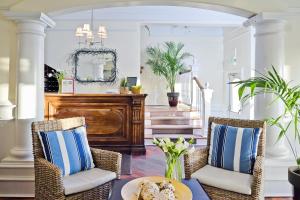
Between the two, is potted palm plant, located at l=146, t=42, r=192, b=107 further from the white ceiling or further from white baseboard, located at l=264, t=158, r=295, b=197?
white baseboard, located at l=264, t=158, r=295, b=197

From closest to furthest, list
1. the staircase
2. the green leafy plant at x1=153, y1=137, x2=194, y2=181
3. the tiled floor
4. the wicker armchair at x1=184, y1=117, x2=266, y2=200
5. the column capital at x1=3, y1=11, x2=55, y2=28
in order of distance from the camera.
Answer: the green leafy plant at x1=153, y1=137, x2=194, y2=181, the wicker armchair at x1=184, y1=117, x2=266, y2=200, the column capital at x1=3, y1=11, x2=55, y2=28, the tiled floor, the staircase

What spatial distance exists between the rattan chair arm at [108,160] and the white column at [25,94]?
980mm

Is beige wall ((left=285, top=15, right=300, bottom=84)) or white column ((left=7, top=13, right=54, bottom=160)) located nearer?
white column ((left=7, top=13, right=54, bottom=160))

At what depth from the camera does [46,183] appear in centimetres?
261

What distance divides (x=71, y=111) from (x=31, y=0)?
2.43 meters

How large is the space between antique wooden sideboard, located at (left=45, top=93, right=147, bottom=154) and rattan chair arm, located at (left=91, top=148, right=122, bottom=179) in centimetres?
248

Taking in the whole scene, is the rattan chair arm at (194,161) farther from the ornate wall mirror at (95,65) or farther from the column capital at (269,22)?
the ornate wall mirror at (95,65)

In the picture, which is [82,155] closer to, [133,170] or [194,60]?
[133,170]

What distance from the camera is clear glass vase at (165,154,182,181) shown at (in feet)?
7.53

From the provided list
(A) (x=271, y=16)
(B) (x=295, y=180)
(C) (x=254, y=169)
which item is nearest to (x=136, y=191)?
(C) (x=254, y=169)

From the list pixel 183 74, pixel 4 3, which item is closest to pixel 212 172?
pixel 4 3

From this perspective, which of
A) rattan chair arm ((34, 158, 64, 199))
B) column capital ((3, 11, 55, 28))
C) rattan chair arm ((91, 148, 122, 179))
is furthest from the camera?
column capital ((3, 11, 55, 28))

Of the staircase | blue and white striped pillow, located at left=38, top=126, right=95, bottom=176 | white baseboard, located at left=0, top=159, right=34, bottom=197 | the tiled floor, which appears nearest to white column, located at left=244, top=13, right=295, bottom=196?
the tiled floor

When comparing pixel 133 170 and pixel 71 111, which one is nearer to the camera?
pixel 133 170
